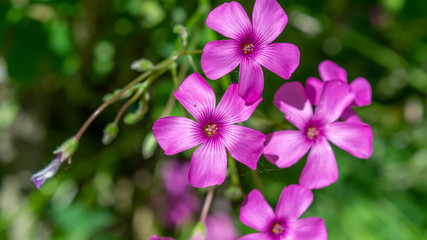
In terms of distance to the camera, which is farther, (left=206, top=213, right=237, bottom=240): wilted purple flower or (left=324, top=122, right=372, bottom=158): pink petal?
(left=206, top=213, right=237, bottom=240): wilted purple flower

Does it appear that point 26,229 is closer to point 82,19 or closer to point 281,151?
point 82,19

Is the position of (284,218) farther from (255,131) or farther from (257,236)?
(255,131)

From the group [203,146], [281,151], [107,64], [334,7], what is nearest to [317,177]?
[281,151]

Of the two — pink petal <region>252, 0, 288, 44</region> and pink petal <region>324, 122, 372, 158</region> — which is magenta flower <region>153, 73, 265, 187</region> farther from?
pink petal <region>324, 122, 372, 158</region>

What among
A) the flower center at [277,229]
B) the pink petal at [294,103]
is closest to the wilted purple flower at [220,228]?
the flower center at [277,229]

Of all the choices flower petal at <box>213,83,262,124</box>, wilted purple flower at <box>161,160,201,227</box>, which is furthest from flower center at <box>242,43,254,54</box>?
wilted purple flower at <box>161,160,201,227</box>

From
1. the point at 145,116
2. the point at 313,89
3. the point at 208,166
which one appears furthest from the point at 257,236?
the point at 145,116
